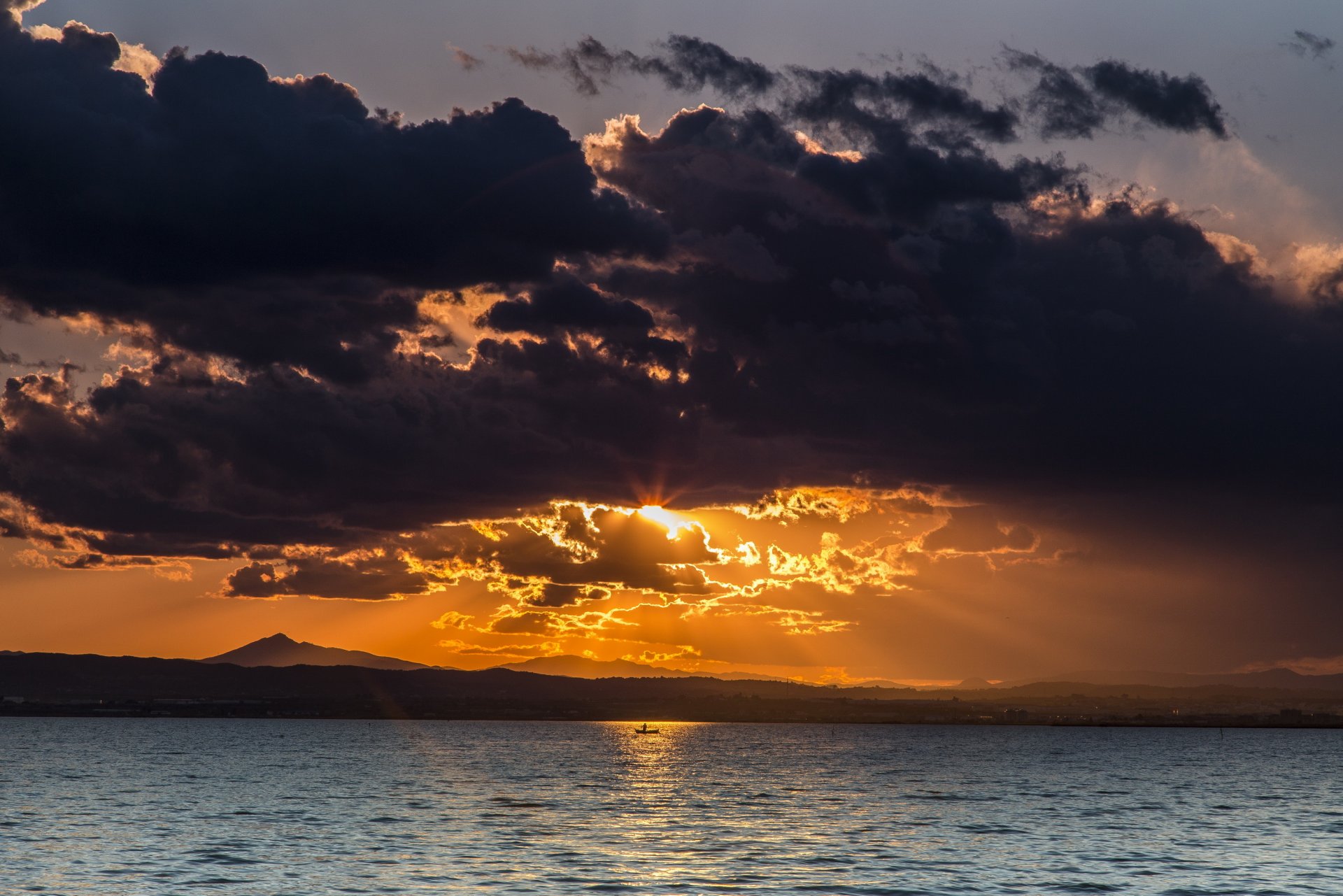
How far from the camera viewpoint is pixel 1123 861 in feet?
275

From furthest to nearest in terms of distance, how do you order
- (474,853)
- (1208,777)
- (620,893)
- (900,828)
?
(1208,777)
(900,828)
(474,853)
(620,893)

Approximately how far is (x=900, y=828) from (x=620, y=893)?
41.7 meters

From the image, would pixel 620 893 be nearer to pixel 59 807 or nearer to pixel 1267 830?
pixel 1267 830

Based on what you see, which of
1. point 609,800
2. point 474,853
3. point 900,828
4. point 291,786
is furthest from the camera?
point 291,786

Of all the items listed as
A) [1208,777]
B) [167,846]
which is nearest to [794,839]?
[167,846]

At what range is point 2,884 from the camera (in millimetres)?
68938

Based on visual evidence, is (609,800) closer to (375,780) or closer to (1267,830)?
(375,780)

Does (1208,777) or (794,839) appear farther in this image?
(1208,777)

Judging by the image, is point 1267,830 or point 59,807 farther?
point 59,807

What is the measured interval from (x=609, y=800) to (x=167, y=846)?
52.4 m

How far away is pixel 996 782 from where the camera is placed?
17350 centimetres

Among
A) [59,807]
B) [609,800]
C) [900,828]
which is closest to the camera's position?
[900,828]

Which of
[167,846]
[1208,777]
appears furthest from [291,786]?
[1208,777]

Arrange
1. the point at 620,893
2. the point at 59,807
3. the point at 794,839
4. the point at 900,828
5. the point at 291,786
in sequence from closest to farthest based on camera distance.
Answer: the point at 620,893 → the point at 794,839 → the point at 900,828 → the point at 59,807 → the point at 291,786
